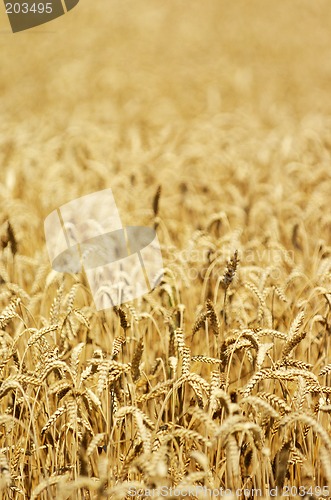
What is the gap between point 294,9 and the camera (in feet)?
32.0

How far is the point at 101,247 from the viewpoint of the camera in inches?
108

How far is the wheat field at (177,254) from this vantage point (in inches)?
69.8

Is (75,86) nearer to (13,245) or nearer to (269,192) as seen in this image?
(269,192)

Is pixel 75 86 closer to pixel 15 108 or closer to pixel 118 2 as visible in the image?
pixel 15 108

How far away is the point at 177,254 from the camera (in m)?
2.80

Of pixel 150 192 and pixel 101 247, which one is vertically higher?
pixel 101 247

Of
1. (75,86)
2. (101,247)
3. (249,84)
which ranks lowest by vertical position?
(249,84)

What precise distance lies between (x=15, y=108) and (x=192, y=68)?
2.86m

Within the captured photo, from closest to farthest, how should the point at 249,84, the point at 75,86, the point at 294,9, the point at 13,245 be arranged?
the point at 13,245 < the point at 75,86 < the point at 249,84 < the point at 294,9

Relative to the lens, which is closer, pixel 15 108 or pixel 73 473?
pixel 73 473

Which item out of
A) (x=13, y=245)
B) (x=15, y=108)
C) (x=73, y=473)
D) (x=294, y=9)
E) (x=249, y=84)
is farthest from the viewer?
(x=294, y=9)

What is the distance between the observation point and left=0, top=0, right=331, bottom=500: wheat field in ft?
5.82

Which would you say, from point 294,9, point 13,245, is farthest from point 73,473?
point 294,9

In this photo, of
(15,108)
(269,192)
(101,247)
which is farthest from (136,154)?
(15,108)
